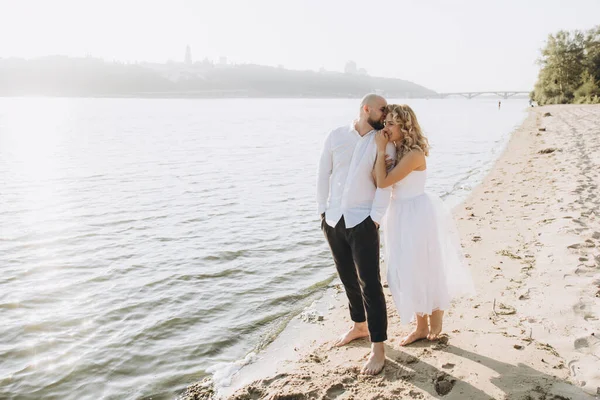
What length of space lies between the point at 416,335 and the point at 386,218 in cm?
118

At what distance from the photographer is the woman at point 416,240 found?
406 centimetres

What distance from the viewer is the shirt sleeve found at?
158 inches

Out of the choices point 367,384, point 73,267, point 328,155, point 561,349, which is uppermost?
point 328,155

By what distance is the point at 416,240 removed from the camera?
4.21 meters

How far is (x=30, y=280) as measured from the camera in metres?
7.52

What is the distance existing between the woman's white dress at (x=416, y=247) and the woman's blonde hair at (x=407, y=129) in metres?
0.25

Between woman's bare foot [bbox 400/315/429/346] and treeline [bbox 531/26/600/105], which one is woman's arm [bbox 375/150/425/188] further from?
treeline [bbox 531/26/600/105]

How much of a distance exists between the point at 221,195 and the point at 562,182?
8933 millimetres

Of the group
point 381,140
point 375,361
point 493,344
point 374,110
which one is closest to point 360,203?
point 381,140

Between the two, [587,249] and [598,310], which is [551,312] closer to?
[598,310]

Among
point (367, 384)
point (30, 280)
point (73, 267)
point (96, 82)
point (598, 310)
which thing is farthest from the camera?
point (96, 82)

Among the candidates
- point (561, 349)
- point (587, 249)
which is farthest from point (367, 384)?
point (587, 249)

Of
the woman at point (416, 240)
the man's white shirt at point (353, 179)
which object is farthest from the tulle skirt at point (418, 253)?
the man's white shirt at point (353, 179)

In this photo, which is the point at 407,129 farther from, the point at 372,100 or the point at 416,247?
the point at 416,247
